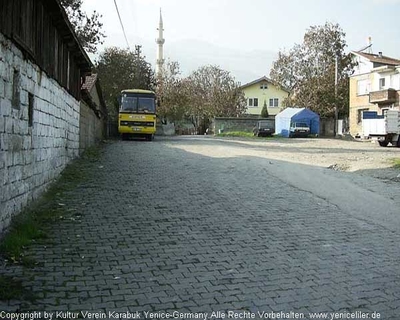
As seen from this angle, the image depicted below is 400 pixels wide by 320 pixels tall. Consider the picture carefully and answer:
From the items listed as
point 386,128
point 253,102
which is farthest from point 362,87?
point 253,102

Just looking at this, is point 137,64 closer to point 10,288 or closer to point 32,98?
point 32,98

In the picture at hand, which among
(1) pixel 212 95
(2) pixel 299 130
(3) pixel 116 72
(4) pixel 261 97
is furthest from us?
(4) pixel 261 97

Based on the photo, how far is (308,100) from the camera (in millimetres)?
55906

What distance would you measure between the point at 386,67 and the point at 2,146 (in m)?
44.3

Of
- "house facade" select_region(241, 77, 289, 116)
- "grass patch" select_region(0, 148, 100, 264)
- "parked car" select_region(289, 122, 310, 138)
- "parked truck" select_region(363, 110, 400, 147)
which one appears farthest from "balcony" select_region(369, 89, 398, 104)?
"grass patch" select_region(0, 148, 100, 264)

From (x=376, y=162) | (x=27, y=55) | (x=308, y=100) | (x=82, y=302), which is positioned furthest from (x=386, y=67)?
(x=82, y=302)

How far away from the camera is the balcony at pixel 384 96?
4338 centimetres

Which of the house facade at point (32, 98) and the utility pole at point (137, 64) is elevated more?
the utility pole at point (137, 64)

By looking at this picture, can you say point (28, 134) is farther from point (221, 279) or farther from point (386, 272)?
point (386, 272)

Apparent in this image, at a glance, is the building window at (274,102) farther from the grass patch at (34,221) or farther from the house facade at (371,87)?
the grass patch at (34,221)

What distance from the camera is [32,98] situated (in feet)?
28.8

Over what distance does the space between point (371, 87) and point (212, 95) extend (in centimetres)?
2227

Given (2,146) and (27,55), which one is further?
(27,55)

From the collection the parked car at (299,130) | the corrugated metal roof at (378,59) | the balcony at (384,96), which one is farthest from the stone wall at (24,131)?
the corrugated metal roof at (378,59)
